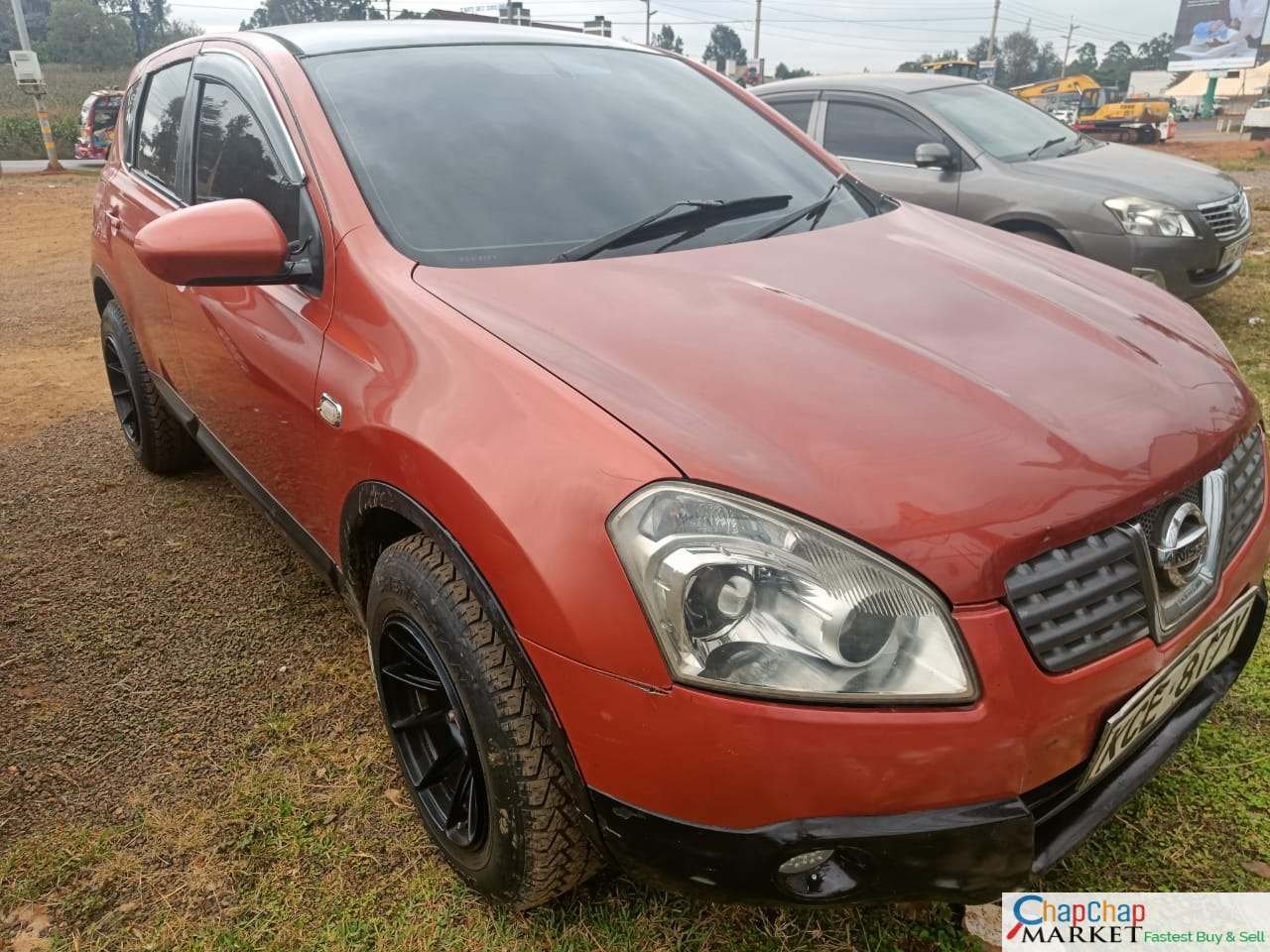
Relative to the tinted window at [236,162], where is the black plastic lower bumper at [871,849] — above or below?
below

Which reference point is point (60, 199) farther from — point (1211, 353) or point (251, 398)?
point (1211, 353)

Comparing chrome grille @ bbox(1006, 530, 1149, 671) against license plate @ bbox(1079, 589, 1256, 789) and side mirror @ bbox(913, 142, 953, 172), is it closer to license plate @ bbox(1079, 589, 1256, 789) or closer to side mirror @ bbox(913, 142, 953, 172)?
license plate @ bbox(1079, 589, 1256, 789)

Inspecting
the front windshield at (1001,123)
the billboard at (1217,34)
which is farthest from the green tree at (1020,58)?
the front windshield at (1001,123)

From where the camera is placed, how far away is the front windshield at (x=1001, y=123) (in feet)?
19.0

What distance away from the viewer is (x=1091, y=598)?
1.36 metres

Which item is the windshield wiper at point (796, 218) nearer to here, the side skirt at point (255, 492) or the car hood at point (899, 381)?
the car hood at point (899, 381)

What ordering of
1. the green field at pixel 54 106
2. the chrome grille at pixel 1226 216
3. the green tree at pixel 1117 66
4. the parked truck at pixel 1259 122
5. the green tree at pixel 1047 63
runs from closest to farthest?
the chrome grille at pixel 1226 216 → the green field at pixel 54 106 → the parked truck at pixel 1259 122 → the green tree at pixel 1117 66 → the green tree at pixel 1047 63

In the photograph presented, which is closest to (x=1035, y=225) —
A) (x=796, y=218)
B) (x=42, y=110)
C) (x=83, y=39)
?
(x=796, y=218)

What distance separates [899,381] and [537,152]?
1.14 meters

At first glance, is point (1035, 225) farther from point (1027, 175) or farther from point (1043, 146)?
point (1043, 146)

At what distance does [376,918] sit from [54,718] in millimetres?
1217

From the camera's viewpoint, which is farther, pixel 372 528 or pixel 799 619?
pixel 372 528

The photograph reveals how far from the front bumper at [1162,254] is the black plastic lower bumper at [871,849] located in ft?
14.5

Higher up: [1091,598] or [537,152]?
[537,152]
